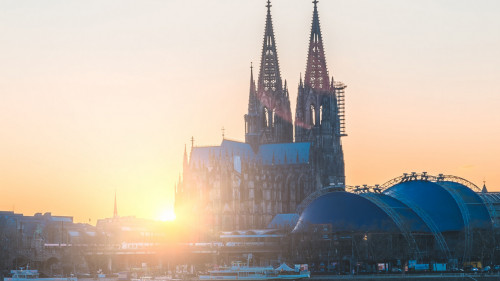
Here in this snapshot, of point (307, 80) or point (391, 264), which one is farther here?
point (307, 80)

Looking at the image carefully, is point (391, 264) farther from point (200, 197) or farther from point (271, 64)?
point (271, 64)

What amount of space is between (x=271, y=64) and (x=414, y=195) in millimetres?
45637

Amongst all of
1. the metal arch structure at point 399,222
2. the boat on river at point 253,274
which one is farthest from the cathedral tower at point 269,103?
the boat on river at point 253,274

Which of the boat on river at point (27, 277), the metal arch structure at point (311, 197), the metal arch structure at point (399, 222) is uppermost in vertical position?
the metal arch structure at point (311, 197)

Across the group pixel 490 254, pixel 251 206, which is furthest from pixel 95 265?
pixel 490 254

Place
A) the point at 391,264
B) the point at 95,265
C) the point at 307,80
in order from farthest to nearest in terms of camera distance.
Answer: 1. the point at 307,80
2. the point at 95,265
3. the point at 391,264

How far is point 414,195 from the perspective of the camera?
6619 inches

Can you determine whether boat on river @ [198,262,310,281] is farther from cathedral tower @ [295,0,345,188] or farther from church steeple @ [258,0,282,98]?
church steeple @ [258,0,282,98]

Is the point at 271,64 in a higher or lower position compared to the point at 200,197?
higher

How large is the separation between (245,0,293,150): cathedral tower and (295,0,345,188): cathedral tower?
4029 millimetres

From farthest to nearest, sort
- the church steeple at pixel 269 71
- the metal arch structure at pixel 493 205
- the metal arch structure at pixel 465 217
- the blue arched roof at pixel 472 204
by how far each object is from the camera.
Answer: the church steeple at pixel 269 71 < the metal arch structure at pixel 493 205 < the blue arched roof at pixel 472 204 < the metal arch structure at pixel 465 217

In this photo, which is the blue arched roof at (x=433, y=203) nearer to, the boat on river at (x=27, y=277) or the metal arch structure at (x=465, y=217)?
the metal arch structure at (x=465, y=217)

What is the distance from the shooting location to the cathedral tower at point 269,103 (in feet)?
650

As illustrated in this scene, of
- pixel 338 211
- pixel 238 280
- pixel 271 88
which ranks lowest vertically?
pixel 238 280
